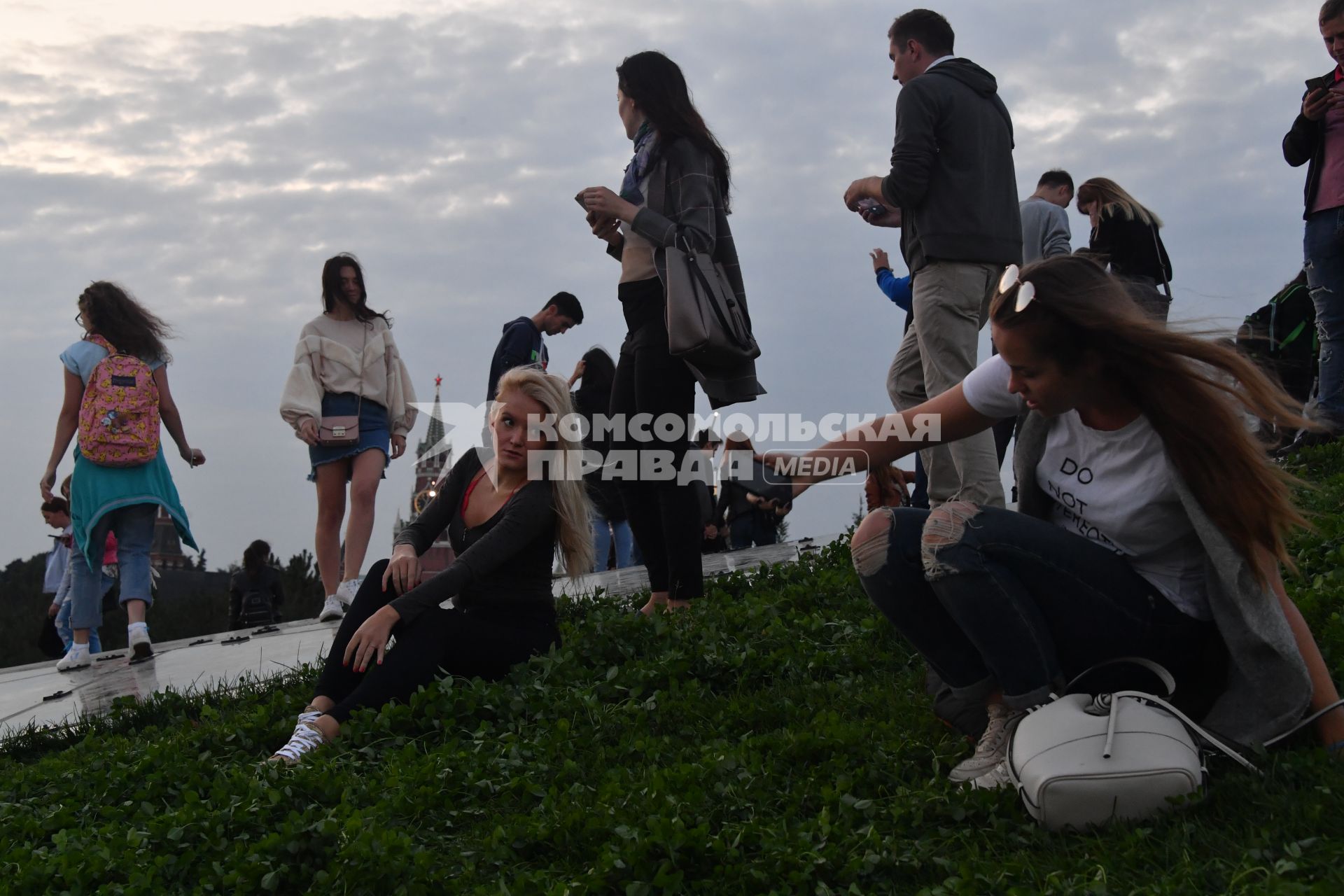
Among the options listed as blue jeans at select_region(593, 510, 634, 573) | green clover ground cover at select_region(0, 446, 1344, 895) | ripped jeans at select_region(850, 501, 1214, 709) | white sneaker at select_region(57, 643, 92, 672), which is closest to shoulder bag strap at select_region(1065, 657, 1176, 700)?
ripped jeans at select_region(850, 501, 1214, 709)

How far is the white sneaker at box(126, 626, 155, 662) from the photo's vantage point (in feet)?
25.8

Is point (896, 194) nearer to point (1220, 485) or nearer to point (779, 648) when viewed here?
point (779, 648)

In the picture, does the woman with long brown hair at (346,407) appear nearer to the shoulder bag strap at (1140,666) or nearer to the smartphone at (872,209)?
the smartphone at (872,209)

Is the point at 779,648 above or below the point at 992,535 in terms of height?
below

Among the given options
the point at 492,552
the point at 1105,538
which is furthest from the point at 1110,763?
the point at 492,552

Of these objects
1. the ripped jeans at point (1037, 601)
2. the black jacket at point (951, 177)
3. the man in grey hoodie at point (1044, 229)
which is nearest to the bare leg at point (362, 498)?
the black jacket at point (951, 177)

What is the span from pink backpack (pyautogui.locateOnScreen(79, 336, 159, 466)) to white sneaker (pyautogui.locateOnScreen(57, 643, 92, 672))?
1214 mm

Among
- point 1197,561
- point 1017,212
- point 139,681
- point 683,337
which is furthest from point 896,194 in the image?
point 139,681

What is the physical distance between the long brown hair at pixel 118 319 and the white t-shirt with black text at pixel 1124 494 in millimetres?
6503

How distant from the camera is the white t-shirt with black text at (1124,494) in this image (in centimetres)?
336

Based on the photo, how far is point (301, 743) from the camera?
446 centimetres

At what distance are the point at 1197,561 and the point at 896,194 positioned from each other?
315cm

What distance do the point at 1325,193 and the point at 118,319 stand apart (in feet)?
25.0

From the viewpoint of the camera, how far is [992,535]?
3.38 metres
